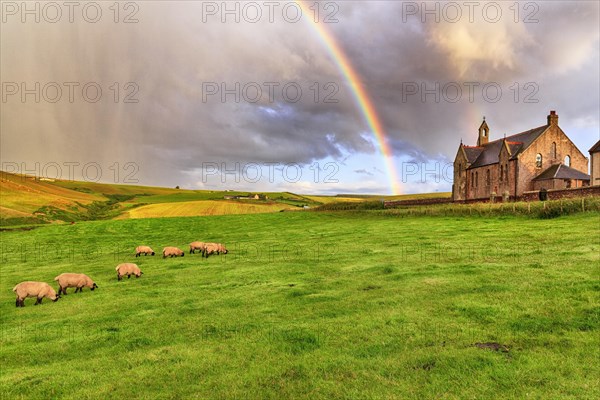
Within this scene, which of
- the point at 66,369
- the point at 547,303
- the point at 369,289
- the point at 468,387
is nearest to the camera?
the point at 468,387

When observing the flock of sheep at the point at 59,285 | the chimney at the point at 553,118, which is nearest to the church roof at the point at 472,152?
the chimney at the point at 553,118

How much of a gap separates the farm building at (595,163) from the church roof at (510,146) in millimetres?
12036

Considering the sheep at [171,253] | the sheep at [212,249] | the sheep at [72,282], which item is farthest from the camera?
the sheep at [171,253]

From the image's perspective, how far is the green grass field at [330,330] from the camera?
810 centimetres

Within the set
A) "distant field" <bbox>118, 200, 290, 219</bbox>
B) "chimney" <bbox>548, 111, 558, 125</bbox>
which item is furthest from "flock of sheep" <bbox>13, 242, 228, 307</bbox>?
"chimney" <bbox>548, 111, 558, 125</bbox>

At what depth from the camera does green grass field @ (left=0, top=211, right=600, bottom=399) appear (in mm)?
8102

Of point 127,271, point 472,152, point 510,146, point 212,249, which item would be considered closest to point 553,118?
point 510,146

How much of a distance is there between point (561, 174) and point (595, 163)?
27.7 ft

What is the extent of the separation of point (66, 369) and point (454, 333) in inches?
395

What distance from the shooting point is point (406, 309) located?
40.5 feet

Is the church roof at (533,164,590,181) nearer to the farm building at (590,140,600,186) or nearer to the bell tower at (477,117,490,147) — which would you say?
the farm building at (590,140,600,186)

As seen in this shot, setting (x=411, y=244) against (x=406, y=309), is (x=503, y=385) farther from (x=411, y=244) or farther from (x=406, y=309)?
(x=411, y=244)

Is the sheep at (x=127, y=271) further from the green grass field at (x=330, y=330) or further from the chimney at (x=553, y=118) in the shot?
the chimney at (x=553, y=118)

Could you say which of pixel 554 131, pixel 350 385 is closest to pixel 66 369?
pixel 350 385
